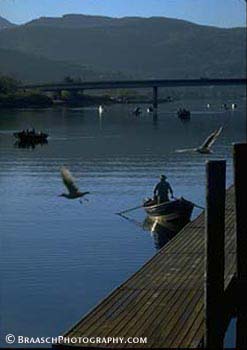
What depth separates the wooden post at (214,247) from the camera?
12625mm

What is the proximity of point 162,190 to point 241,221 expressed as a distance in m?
15.5

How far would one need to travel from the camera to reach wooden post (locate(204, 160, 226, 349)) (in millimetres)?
12625

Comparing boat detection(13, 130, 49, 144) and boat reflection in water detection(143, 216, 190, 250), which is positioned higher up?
Result: boat detection(13, 130, 49, 144)

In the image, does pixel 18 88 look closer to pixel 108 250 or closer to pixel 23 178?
pixel 23 178

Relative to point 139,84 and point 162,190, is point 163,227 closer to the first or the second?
point 162,190

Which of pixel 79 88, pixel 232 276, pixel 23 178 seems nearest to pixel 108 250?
pixel 232 276

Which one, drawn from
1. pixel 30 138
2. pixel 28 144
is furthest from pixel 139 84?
pixel 28 144

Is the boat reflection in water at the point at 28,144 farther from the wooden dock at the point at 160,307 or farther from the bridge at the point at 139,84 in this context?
the bridge at the point at 139,84

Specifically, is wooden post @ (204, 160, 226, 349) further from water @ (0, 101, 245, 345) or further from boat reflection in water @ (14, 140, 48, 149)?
boat reflection in water @ (14, 140, 48, 149)

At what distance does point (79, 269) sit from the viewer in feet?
74.7

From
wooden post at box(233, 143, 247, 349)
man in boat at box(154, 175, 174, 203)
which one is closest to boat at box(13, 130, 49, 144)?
man in boat at box(154, 175, 174, 203)

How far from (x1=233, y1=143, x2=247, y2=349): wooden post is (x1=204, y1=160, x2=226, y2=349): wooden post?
99 cm

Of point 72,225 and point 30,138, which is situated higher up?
point 30,138

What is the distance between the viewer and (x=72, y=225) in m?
30.5
